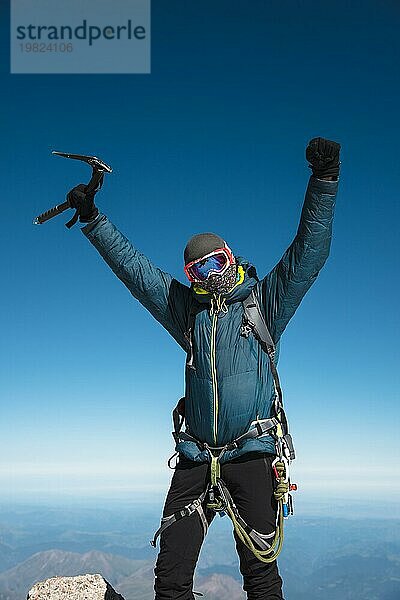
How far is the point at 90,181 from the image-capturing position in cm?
689

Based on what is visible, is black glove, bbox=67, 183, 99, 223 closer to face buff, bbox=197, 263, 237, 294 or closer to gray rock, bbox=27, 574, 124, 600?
face buff, bbox=197, 263, 237, 294

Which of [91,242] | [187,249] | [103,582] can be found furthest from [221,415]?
[103,582]

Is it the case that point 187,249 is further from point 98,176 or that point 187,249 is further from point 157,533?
point 157,533

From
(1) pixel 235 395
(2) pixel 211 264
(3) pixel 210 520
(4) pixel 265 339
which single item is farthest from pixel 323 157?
(3) pixel 210 520

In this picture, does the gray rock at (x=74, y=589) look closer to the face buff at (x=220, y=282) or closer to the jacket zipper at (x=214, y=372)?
the jacket zipper at (x=214, y=372)

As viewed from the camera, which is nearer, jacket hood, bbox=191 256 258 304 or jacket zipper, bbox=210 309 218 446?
jacket zipper, bbox=210 309 218 446

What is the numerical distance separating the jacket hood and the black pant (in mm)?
1524

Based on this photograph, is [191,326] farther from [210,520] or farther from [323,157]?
[323,157]

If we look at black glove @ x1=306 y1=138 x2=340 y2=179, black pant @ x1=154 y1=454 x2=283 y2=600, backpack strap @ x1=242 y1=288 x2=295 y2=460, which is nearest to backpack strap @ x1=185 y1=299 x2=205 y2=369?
backpack strap @ x1=242 y1=288 x2=295 y2=460

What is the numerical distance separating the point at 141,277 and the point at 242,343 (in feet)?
4.49

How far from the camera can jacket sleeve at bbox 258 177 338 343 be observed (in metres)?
6.03

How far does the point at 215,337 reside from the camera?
253 inches

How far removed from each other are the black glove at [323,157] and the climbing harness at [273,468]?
1.41m

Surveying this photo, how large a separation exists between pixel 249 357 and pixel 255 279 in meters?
0.89
